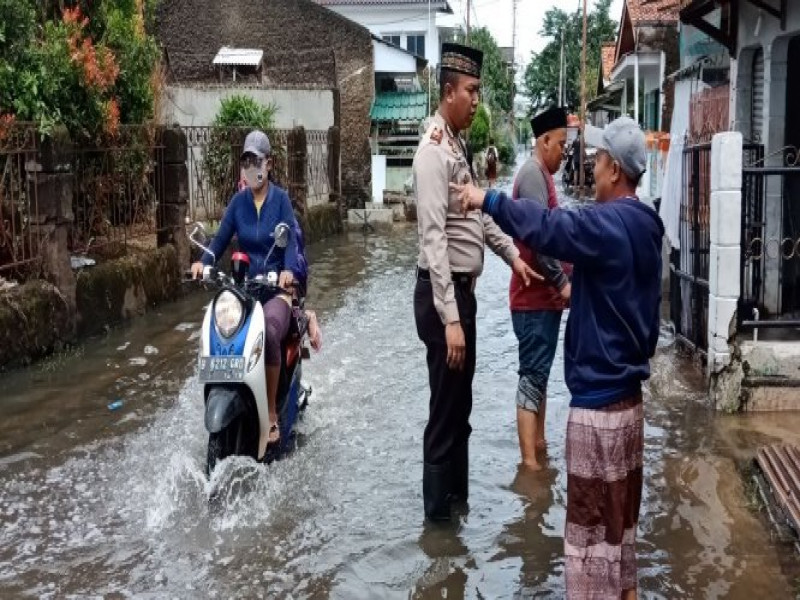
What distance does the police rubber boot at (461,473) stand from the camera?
16.6 feet

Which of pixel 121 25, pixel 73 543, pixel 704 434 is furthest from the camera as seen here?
pixel 121 25

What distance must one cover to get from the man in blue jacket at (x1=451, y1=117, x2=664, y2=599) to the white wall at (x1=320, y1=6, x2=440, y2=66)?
39.2 metres

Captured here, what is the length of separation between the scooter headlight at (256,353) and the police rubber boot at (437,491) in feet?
3.45

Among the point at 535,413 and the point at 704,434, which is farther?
the point at 704,434

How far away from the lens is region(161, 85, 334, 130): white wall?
20.8m

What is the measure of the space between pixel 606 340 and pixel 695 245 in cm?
454

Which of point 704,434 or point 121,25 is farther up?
point 121,25

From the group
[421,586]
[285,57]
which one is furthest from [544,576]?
[285,57]

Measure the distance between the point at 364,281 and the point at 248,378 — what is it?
8.61 meters

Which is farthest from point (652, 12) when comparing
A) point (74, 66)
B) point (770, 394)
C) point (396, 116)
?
point (770, 394)

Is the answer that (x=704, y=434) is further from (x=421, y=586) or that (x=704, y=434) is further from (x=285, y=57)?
(x=285, y=57)

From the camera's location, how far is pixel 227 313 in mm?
5328

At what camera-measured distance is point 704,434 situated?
6.45 meters

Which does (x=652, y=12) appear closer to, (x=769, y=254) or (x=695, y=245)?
(x=695, y=245)
